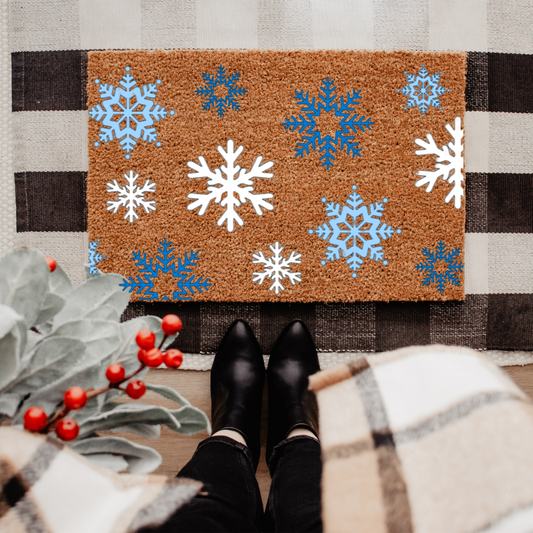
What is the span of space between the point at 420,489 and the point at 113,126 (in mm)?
1007

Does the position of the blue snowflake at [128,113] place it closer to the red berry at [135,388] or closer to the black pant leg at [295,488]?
the red berry at [135,388]

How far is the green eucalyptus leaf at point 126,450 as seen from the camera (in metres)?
0.40

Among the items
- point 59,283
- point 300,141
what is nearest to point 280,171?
point 300,141

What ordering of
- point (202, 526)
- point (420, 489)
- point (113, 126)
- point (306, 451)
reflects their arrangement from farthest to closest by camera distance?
point (113, 126) → point (306, 451) → point (202, 526) → point (420, 489)

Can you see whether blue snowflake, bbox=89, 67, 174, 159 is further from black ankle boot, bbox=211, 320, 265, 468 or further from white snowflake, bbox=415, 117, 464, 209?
white snowflake, bbox=415, 117, 464, 209

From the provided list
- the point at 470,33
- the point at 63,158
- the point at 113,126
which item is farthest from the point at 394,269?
the point at 63,158

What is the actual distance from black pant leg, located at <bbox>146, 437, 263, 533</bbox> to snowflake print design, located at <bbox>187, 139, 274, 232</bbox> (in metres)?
0.54

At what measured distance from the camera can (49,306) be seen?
364 millimetres

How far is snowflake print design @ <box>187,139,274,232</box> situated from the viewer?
94 centimetres

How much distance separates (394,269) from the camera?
96 cm

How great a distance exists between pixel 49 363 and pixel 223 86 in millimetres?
831

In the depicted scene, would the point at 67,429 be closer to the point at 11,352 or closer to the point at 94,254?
the point at 11,352

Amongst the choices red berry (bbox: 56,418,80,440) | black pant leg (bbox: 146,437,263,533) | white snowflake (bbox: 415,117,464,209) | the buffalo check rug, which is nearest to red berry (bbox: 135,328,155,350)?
red berry (bbox: 56,418,80,440)

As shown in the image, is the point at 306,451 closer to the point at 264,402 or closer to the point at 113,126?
the point at 264,402
